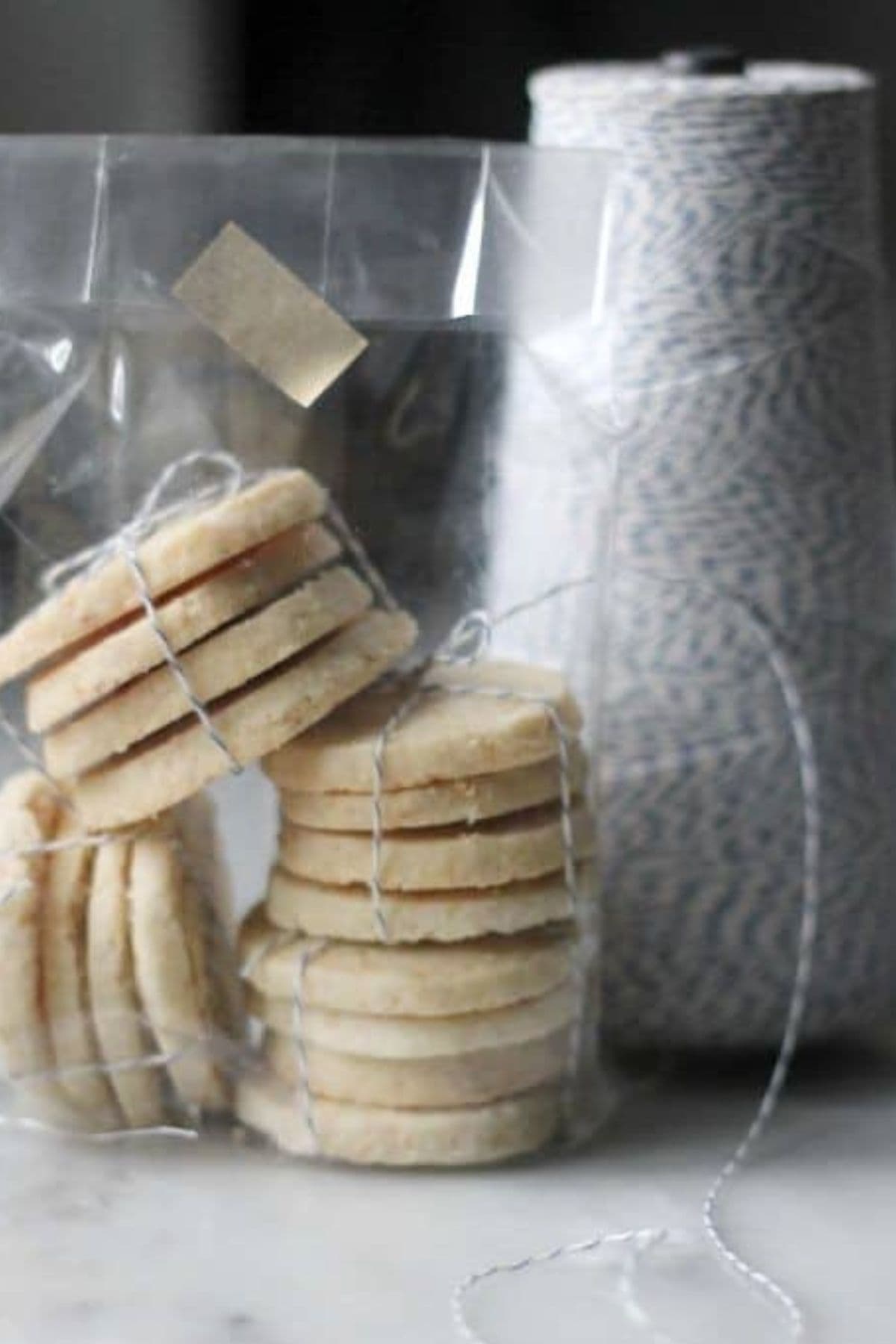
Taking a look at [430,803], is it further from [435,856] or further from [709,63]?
[709,63]

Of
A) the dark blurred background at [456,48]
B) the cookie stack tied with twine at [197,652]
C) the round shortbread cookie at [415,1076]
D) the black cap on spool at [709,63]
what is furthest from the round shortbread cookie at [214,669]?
the dark blurred background at [456,48]

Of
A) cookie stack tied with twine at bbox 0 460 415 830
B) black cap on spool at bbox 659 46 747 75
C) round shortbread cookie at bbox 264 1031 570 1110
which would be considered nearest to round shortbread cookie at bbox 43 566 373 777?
cookie stack tied with twine at bbox 0 460 415 830

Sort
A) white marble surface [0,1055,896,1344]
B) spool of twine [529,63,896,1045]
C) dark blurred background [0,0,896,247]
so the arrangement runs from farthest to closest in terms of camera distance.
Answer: dark blurred background [0,0,896,247] < spool of twine [529,63,896,1045] < white marble surface [0,1055,896,1344]

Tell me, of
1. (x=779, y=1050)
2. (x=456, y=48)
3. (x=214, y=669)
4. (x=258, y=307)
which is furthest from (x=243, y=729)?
(x=456, y=48)

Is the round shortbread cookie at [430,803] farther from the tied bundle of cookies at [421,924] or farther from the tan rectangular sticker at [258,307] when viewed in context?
the tan rectangular sticker at [258,307]

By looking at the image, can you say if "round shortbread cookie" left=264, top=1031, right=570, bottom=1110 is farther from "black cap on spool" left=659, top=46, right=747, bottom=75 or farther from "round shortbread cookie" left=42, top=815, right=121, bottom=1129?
"black cap on spool" left=659, top=46, right=747, bottom=75

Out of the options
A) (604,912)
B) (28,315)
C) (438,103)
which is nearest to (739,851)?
(604,912)

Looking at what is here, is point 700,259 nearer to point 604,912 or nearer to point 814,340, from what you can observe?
point 814,340
